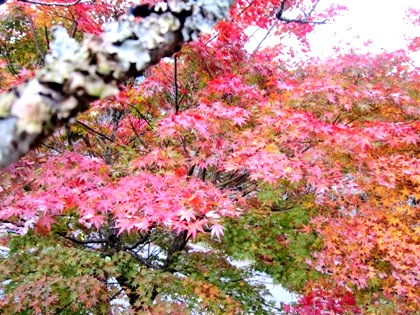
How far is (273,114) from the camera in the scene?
365 centimetres

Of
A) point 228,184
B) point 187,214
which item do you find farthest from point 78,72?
point 228,184

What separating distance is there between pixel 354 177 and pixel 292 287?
5.79 feet

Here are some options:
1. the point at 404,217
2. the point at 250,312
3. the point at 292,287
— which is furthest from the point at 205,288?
the point at 404,217

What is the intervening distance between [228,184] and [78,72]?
391 centimetres

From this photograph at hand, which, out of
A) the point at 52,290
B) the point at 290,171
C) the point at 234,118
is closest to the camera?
the point at 290,171

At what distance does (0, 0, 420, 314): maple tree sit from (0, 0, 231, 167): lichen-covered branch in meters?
1.80

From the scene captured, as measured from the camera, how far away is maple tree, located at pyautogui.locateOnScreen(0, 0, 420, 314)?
301 cm

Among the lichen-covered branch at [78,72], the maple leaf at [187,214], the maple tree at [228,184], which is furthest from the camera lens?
the maple tree at [228,184]

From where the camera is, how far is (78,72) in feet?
1.94

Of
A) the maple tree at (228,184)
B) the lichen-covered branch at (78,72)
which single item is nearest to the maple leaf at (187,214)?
the maple tree at (228,184)

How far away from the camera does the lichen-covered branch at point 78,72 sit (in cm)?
57

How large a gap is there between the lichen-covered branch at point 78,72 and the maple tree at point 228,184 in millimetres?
1799

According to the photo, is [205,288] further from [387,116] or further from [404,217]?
[387,116]

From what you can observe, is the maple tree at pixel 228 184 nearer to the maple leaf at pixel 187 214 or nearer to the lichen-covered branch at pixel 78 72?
the maple leaf at pixel 187 214
